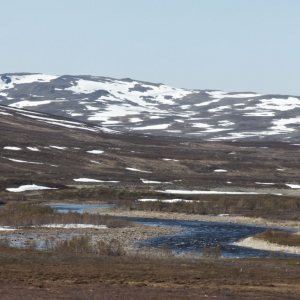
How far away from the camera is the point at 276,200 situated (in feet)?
254

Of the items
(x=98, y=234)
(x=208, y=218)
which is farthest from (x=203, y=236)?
(x=208, y=218)

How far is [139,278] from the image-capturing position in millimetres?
27469

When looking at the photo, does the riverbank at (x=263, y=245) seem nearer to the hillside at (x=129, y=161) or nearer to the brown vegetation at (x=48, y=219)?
the brown vegetation at (x=48, y=219)

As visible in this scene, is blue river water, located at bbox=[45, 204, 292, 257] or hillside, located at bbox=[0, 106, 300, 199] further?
hillside, located at bbox=[0, 106, 300, 199]

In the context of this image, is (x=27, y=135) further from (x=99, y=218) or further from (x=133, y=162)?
(x=99, y=218)

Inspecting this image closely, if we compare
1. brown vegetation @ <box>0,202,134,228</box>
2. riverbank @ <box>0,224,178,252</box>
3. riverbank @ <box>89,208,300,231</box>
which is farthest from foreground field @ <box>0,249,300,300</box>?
riverbank @ <box>89,208,300,231</box>

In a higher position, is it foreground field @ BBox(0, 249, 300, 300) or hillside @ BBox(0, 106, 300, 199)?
foreground field @ BBox(0, 249, 300, 300)

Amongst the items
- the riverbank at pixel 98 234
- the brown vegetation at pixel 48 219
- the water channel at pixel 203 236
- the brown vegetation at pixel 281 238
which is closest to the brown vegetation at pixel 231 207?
the water channel at pixel 203 236

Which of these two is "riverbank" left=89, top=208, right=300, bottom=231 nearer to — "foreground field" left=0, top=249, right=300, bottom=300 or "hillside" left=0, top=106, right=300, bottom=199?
"hillside" left=0, top=106, right=300, bottom=199

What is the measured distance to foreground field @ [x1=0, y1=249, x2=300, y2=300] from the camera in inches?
941

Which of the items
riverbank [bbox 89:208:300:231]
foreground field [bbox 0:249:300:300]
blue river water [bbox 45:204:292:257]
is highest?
foreground field [bbox 0:249:300:300]

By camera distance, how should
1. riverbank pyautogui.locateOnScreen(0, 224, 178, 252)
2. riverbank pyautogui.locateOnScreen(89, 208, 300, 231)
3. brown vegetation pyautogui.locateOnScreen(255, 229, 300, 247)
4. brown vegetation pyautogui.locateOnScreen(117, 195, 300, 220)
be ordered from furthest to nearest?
brown vegetation pyautogui.locateOnScreen(117, 195, 300, 220) → riverbank pyautogui.locateOnScreen(89, 208, 300, 231) → riverbank pyautogui.locateOnScreen(0, 224, 178, 252) → brown vegetation pyautogui.locateOnScreen(255, 229, 300, 247)

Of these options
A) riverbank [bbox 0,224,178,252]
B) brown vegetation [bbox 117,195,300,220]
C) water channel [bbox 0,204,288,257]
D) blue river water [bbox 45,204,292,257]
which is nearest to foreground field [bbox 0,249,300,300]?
water channel [bbox 0,204,288,257]

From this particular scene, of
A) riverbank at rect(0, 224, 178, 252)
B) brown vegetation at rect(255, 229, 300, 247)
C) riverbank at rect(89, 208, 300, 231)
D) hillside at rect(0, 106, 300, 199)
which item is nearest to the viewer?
brown vegetation at rect(255, 229, 300, 247)
